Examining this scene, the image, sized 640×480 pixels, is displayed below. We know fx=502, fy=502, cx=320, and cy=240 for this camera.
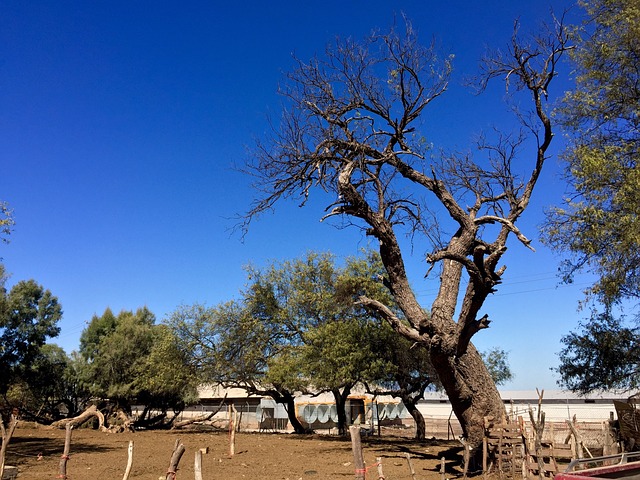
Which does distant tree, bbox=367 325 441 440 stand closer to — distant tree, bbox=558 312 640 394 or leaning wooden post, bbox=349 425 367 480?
distant tree, bbox=558 312 640 394

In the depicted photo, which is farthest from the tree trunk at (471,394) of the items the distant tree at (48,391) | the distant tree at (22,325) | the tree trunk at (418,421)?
the distant tree at (48,391)

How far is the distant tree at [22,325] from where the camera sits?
23.9 m

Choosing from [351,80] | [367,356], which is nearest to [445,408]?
[367,356]

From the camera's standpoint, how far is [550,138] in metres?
14.0

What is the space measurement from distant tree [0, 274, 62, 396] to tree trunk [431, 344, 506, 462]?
19.8 meters

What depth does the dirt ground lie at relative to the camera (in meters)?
14.2

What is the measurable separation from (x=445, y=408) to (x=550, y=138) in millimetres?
37988

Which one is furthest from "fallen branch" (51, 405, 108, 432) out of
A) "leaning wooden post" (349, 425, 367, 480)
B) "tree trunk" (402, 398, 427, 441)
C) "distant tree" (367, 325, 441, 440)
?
"leaning wooden post" (349, 425, 367, 480)

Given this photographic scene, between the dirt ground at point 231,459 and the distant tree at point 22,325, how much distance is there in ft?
11.3

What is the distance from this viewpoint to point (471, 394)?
47.3 ft

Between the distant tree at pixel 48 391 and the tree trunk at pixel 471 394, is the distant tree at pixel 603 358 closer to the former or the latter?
the tree trunk at pixel 471 394

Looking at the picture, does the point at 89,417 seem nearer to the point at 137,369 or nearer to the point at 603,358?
the point at 137,369

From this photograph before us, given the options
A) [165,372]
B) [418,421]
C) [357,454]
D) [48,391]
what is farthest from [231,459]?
[48,391]

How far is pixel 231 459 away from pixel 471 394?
9167 millimetres
